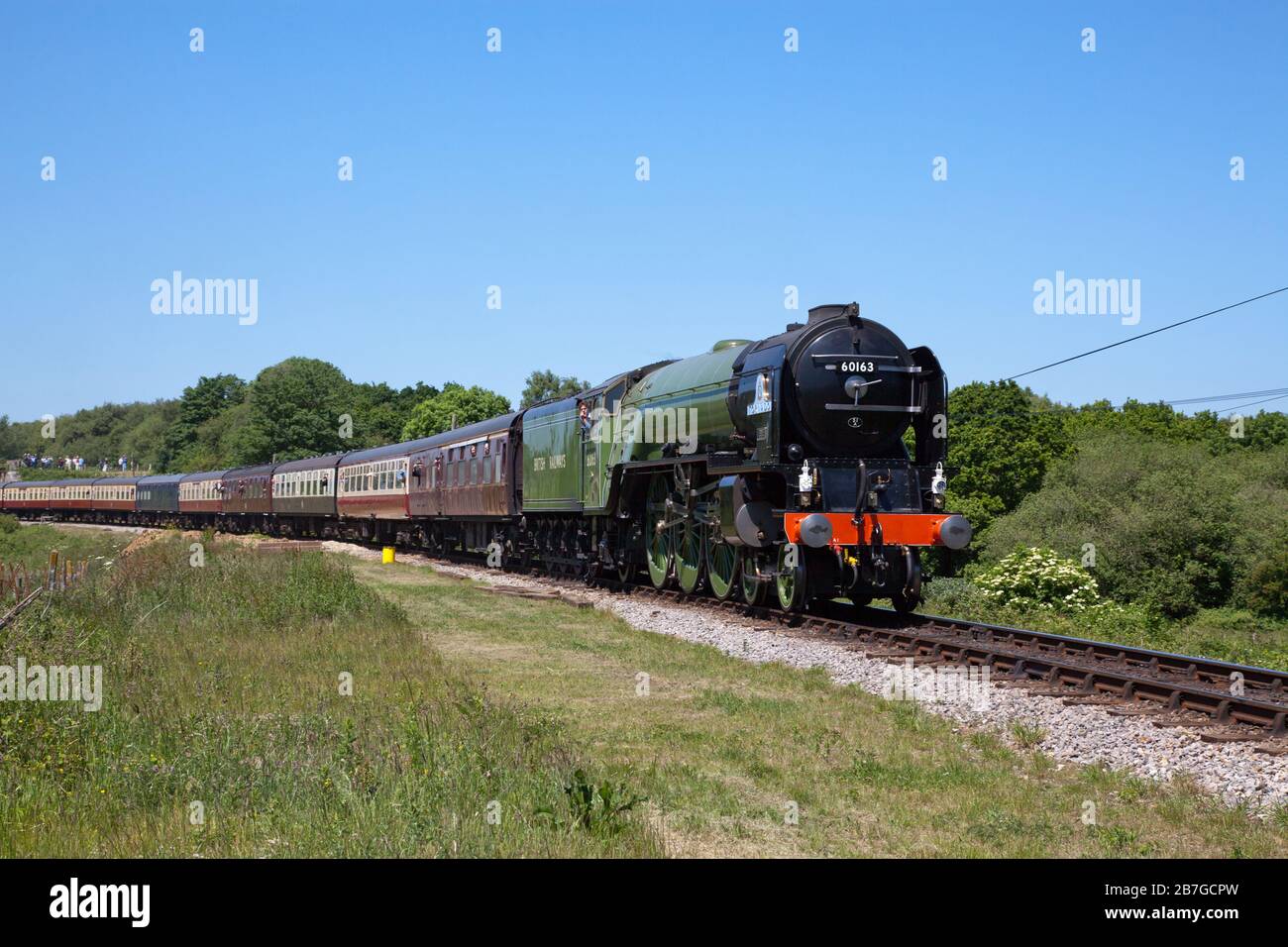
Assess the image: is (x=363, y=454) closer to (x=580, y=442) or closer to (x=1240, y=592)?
(x=580, y=442)

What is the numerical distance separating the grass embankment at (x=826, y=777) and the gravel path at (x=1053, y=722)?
1.05ft

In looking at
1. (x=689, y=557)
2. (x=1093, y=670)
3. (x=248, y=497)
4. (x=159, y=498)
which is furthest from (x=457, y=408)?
(x=1093, y=670)

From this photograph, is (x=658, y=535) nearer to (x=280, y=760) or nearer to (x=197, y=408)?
(x=280, y=760)

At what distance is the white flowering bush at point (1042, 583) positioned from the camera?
25.8 m

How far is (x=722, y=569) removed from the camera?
19766 mm

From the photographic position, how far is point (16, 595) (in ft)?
55.3

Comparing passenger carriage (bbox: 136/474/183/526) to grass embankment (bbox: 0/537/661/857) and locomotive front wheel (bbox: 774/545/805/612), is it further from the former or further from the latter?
locomotive front wheel (bbox: 774/545/805/612)

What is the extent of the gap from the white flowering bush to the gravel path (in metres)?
11.4

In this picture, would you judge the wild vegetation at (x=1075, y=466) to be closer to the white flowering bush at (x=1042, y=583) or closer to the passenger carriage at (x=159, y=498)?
the white flowering bush at (x=1042, y=583)

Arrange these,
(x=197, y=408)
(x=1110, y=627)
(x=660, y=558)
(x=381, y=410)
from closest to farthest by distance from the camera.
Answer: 1. (x=1110, y=627)
2. (x=660, y=558)
3. (x=381, y=410)
4. (x=197, y=408)

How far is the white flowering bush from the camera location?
25.8m

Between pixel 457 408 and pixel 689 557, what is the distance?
326 feet
